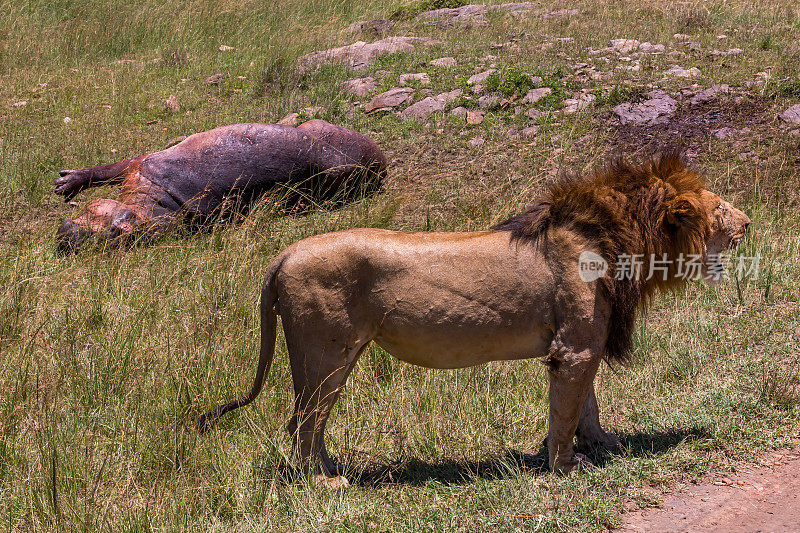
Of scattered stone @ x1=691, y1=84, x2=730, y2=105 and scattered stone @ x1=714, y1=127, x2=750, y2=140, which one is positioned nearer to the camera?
scattered stone @ x1=714, y1=127, x2=750, y2=140

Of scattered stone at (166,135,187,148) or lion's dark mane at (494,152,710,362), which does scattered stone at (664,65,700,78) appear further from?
lion's dark mane at (494,152,710,362)

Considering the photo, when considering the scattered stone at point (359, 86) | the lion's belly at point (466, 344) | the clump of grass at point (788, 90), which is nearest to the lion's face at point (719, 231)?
the lion's belly at point (466, 344)

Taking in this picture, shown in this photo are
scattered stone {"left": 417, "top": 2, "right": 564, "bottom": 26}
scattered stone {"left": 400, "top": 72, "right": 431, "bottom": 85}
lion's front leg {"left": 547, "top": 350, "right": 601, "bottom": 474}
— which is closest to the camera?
lion's front leg {"left": 547, "top": 350, "right": 601, "bottom": 474}

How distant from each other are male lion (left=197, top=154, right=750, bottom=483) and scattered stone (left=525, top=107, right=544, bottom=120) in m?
5.58

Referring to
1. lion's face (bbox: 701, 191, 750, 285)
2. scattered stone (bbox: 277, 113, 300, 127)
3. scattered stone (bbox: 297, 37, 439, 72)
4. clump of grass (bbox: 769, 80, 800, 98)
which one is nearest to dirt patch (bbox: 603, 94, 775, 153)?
clump of grass (bbox: 769, 80, 800, 98)

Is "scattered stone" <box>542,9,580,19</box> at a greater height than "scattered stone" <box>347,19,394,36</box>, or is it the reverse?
"scattered stone" <box>542,9,580,19</box>

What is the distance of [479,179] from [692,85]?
2.96 meters

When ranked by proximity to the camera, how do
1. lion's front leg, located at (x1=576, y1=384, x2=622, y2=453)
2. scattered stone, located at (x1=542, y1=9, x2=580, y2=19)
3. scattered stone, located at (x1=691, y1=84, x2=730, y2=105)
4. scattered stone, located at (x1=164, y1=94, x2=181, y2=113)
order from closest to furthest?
lion's front leg, located at (x1=576, y1=384, x2=622, y2=453), scattered stone, located at (x1=691, y1=84, x2=730, y2=105), scattered stone, located at (x1=164, y1=94, x2=181, y2=113), scattered stone, located at (x1=542, y1=9, x2=580, y2=19)

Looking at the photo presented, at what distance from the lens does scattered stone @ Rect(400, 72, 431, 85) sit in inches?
416

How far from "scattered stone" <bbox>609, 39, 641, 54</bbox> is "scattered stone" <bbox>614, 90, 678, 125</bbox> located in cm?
158

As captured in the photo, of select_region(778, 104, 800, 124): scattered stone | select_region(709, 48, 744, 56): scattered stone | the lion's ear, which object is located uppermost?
the lion's ear

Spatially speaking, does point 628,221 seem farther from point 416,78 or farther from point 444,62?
point 444,62

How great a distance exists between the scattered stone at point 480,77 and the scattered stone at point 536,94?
697 mm

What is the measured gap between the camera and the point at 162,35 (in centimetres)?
1435
